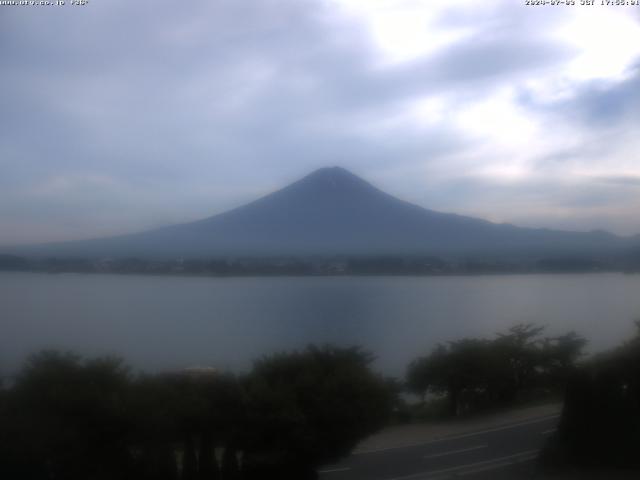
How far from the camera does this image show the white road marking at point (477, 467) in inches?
251

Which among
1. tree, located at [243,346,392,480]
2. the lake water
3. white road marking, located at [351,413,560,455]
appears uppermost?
the lake water

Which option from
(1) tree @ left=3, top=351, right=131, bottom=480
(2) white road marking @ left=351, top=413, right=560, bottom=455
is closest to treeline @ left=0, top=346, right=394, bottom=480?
(1) tree @ left=3, top=351, right=131, bottom=480

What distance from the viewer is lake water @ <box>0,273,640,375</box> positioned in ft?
24.1

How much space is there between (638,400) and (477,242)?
4081mm

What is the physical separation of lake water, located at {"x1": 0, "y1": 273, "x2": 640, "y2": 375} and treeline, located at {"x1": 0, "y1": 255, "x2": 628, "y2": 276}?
13cm

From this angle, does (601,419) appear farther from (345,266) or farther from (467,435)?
(345,266)

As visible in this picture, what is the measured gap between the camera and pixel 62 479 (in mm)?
5766

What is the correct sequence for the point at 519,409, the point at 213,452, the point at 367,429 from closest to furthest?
the point at 213,452
the point at 367,429
the point at 519,409

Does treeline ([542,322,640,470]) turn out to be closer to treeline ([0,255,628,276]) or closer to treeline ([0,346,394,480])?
treeline ([0,346,394,480])

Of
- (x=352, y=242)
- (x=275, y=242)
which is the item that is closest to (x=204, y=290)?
(x=275, y=242)

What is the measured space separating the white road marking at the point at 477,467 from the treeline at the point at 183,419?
0.85 meters

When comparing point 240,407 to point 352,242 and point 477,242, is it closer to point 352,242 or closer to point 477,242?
point 477,242

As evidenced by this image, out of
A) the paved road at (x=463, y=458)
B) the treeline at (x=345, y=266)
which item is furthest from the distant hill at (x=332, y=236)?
the paved road at (x=463, y=458)

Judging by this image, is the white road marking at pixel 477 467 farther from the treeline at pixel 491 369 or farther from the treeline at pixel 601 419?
the treeline at pixel 491 369
